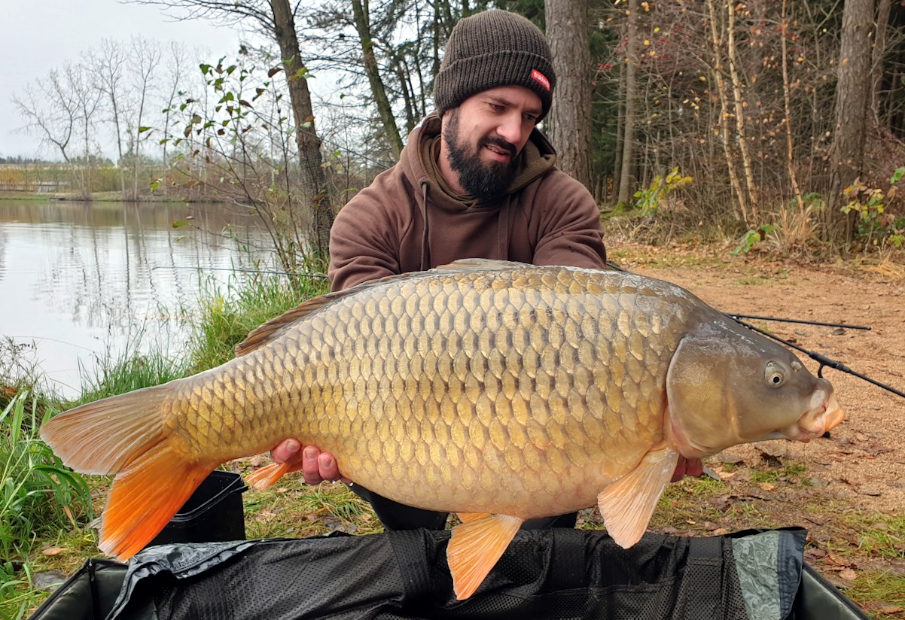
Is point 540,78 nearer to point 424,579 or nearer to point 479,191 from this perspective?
point 479,191

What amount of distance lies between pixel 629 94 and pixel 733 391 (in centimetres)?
1018

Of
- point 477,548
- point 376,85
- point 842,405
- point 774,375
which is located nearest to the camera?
point 774,375

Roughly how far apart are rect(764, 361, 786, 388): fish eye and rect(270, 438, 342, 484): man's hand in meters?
0.67

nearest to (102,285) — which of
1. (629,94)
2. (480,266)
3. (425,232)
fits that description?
(425,232)

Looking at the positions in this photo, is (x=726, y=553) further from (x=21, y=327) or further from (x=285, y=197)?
(x=21, y=327)

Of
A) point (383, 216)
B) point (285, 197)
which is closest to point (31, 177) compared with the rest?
point (285, 197)

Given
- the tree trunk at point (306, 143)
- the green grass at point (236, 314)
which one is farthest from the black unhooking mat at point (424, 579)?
the tree trunk at point (306, 143)

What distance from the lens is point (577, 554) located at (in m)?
1.30

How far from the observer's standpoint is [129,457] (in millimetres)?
1092

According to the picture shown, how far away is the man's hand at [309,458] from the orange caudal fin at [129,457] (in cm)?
14

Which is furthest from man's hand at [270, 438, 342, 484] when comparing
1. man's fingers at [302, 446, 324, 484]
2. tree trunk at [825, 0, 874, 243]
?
tree trunk at [825, 0, 874, 243]

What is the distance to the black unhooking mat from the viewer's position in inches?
48.4

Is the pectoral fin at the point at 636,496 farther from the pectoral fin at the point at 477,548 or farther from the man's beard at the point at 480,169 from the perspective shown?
the man's beard at the point at 480,169

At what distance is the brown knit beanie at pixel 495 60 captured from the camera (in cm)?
159
